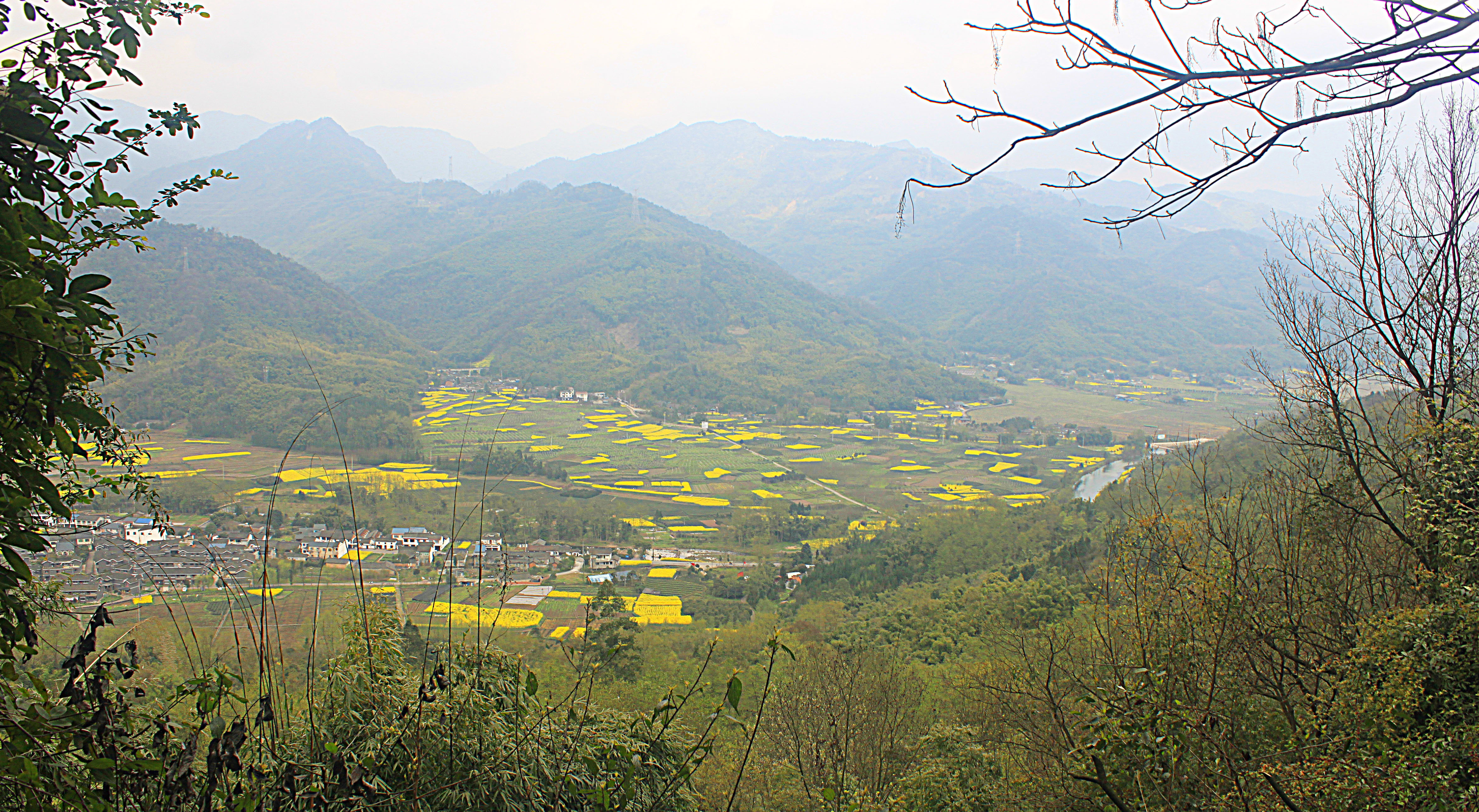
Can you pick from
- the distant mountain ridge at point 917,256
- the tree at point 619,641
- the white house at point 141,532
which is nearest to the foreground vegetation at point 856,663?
the tree at point 619,641

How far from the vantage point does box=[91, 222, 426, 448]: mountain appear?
41312 millimetres

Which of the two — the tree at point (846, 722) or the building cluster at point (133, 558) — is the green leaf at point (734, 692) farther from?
the tree at point (846, 722)

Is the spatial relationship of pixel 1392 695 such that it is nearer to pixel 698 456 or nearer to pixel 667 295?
pixel 698 456

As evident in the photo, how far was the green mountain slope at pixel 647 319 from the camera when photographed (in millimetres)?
77500

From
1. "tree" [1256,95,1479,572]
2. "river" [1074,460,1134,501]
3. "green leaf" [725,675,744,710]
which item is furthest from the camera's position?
"river" [1074,460,1134,501]

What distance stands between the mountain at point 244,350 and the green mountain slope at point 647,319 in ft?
58.1

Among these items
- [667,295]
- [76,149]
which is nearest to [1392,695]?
[76,149]

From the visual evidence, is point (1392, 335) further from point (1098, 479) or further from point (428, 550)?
point (1098, 479)

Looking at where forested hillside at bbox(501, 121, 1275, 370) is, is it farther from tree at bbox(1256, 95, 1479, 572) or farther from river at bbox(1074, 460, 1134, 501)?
tree at bbox(1256, 95, 1479, 572)

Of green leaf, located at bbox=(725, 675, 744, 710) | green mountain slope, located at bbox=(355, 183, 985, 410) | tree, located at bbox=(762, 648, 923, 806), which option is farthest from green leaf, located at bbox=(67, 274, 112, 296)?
green mountain slope, located at bbox=(355, 183, 985, 410)

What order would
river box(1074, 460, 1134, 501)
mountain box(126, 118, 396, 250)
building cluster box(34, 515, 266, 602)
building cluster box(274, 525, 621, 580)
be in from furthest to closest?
mountain box(126, 118, 396, 250), river box(1074, 460, 1134, 501), building cluster box(274, 525, 621, 580), building cluster box(34, 515, 266, 602)

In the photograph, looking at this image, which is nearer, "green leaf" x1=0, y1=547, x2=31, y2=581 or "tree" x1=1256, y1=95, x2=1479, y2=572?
"green leaf" x1=0, y1=547, x2=31, y2=581

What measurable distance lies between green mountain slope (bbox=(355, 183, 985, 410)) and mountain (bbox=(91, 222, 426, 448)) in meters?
17.7

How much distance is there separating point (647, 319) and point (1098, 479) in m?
57.4
